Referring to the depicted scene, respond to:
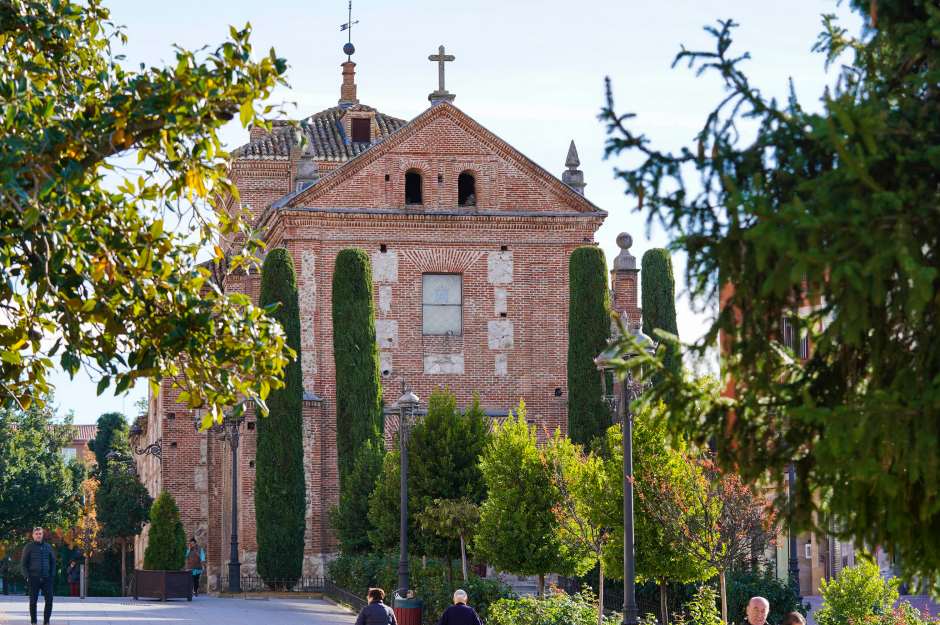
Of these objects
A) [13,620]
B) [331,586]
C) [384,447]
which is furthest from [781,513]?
[384,447]

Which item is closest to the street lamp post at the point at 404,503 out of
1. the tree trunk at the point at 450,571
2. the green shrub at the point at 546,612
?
the tree trunk at the point at 450,571

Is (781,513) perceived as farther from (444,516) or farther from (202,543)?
(202,543)

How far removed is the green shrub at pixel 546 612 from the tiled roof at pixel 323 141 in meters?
29.5

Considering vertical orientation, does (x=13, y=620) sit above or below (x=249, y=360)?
below

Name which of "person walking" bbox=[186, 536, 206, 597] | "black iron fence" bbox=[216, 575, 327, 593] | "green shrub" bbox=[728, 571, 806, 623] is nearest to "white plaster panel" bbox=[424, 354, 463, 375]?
"black iron fence" bbox=[216, 575, 327, 593]

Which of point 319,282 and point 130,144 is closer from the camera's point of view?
point 130,144

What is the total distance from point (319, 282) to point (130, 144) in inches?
1202

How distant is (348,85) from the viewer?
56.7m

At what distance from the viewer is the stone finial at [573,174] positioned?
44281 mm

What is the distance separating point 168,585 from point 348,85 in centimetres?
2673

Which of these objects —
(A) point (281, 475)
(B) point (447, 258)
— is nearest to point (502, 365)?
(B) point (447, 258)

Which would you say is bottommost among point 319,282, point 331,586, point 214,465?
point 331,586

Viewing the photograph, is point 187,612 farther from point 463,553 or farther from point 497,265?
point 497,265

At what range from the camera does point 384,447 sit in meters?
40.0
